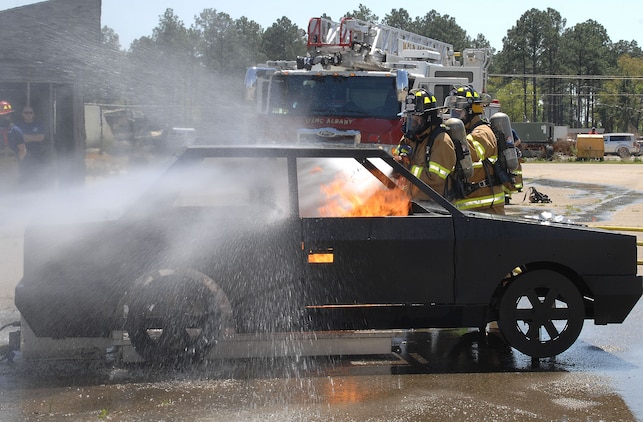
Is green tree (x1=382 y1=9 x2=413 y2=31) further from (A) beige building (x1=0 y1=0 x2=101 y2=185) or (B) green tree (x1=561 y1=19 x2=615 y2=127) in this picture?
(A) beige building (x1=0 y1=0 x2=101 y2=185)

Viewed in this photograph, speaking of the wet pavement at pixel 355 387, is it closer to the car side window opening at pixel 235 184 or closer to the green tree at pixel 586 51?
the car side window opening at pixel 235 184

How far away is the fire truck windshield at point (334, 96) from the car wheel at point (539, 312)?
22.5ft

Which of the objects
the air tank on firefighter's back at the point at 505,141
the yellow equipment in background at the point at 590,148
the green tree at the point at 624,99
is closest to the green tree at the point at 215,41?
the yellow equipment in background at the point at 590,148

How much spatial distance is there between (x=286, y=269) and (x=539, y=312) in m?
1.77

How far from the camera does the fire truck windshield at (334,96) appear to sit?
1271 centimetres

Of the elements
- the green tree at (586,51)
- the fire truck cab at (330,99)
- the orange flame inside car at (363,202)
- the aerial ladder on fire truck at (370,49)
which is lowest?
the orange flame inside car at (363,202)

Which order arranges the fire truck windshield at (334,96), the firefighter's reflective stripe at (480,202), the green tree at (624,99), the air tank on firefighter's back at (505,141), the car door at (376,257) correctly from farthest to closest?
the green tree at (624,99)
the fire truck windshield at (334,96)
the air tank on firefighter's back at (505,141)
the firefighter's reflective stripe at (480,202)
the car door at (376,257)

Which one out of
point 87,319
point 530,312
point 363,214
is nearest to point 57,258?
point 87,319

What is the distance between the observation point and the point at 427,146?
7.39m

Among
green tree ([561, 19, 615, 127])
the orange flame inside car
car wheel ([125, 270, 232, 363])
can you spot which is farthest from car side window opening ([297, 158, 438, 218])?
green tree ([561, 19, 615, 127])

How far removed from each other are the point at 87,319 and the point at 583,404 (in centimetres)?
309

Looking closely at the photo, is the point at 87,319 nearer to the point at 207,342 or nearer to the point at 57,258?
the point at 57,258

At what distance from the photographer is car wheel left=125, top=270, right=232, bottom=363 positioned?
5648 millimetres

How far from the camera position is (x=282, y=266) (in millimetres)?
5730
